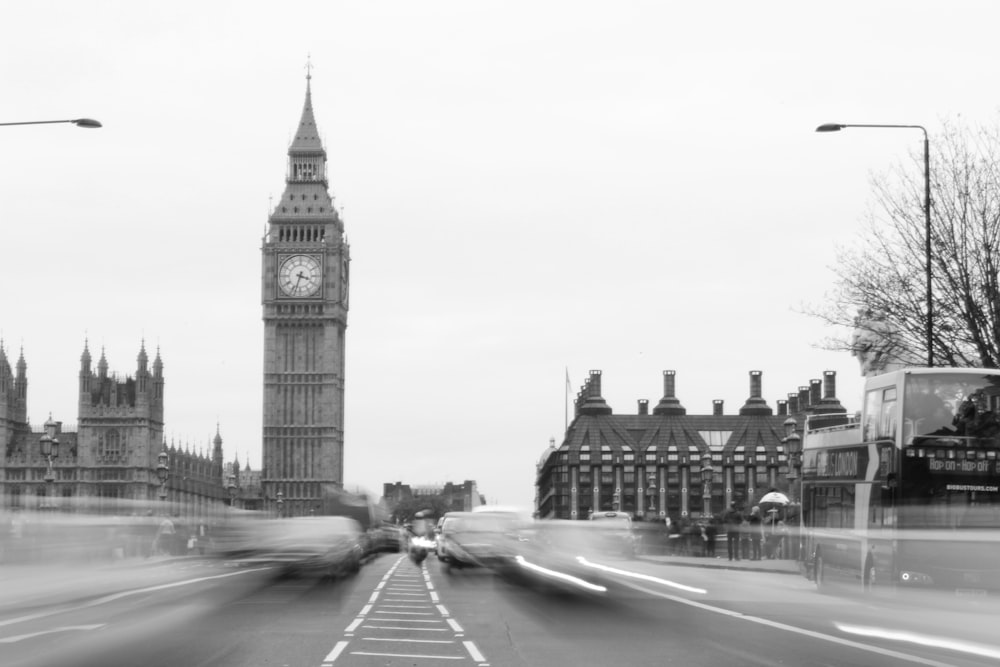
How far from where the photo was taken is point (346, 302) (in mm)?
168750

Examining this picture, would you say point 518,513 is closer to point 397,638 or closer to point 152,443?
point 397,638

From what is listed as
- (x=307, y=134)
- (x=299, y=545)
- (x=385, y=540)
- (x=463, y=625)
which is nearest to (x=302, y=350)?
(x=307, y=134)

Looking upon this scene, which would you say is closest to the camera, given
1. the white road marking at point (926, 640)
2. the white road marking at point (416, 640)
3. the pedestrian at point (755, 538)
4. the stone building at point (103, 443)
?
the white road marking at point (926, 640)

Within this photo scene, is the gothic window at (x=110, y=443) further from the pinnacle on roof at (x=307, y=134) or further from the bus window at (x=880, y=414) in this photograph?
the bus window at (x=880, y=414)

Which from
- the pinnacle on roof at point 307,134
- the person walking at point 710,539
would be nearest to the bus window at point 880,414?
the person walking at point 710,539

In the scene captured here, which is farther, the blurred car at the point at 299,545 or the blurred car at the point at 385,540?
the blurred car at the point at 385,540

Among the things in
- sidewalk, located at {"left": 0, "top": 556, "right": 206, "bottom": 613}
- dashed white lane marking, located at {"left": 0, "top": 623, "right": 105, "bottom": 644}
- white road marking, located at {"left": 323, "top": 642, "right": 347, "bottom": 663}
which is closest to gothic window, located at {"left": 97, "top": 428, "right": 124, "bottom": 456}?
sidewalk, located at {"left": 0, "top": 556, "right": 206, "bottom": 613}

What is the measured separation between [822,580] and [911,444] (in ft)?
22.2

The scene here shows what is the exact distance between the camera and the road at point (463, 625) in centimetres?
1727

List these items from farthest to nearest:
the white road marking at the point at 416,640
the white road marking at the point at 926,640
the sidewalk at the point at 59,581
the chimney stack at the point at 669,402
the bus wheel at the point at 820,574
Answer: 1. the chimney stack at the point at 669,402
2. the bus wheel at the point at 820,574
3. the white road marking at the point at 416,640
4. the sidewalk at the point at 59,581
5. the white road marking at the point at 926,640

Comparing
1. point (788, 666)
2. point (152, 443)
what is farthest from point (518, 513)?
point (152, 443)

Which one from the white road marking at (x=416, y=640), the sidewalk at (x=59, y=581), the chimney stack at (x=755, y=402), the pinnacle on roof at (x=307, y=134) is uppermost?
the pinnacle on roof at (x=307, y=134)

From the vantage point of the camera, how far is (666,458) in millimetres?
168875

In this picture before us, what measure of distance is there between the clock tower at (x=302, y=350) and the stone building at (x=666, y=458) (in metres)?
25.3
